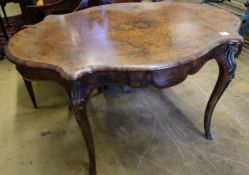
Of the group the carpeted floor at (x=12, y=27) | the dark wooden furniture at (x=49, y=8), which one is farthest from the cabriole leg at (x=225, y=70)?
the carpeted floor at (x=12, y=27)

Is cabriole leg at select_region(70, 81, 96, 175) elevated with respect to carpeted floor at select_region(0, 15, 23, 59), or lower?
elevated

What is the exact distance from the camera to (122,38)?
1.10 metres

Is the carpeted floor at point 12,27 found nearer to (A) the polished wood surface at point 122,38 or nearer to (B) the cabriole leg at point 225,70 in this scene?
(A) the polished wood surface at point 122,38

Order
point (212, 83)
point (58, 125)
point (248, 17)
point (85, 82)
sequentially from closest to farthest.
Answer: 1. point (85, 82)
2. point (58, 125)
3. point (212, 83)
4. point (248, 17)

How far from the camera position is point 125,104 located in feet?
5.94

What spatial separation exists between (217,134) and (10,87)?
178 cm

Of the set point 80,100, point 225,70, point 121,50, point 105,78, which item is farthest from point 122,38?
point 225,70

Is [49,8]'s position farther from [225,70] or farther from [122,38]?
[225,70]

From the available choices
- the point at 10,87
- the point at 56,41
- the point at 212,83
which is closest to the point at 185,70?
the point at 56,41

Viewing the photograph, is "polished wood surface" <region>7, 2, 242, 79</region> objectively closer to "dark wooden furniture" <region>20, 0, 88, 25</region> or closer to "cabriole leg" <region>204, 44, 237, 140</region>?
"cabriole leg" <region>204, 44, 237, 140</region>

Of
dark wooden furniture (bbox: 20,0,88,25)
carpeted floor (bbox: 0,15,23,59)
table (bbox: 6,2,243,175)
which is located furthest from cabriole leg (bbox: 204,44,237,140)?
carpeted floor (bbox: 0,15,23,59)

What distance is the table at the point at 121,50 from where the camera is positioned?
35.6 inches

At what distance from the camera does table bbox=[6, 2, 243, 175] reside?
905mm

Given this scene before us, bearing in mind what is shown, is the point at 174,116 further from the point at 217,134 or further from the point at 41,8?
the point at 41,8
